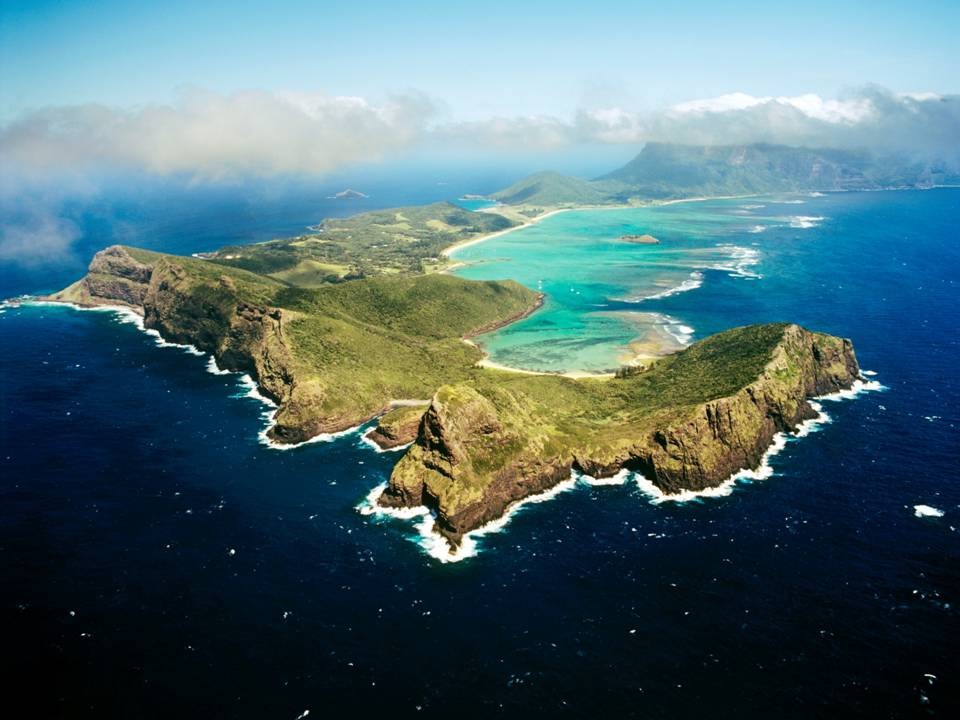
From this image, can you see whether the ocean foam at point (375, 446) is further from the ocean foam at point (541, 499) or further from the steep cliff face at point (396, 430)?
the ocean foam at point (541, 499)

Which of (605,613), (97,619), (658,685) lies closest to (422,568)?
(605,613)

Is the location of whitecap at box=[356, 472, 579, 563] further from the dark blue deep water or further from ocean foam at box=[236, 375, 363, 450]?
ocean foam at box=[236, 375, 363, 450]

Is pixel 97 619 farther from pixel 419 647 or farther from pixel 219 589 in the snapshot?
pixel 419 647

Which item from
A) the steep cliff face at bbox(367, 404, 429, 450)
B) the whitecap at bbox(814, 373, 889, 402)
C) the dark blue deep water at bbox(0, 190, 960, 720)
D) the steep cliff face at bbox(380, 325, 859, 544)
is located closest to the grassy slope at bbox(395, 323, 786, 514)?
the steep cliff face at bbox(380, 325, 859, 544)

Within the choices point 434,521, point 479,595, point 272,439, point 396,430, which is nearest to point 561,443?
point 434,521

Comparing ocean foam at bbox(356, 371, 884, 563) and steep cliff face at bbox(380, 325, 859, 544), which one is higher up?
steep cliff face at bbox(380, 325, 859, 544)

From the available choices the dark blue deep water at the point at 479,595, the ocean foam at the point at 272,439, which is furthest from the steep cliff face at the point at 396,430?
the dark blue deep water at the point at 479,595
